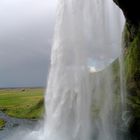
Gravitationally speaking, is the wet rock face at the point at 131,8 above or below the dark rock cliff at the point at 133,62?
above

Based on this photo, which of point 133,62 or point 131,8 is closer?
point 131,8

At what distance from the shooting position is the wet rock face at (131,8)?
43.9m

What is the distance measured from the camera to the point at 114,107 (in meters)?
47.8

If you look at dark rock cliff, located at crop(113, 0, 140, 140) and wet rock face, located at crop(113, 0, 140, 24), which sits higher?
wet rock face, located at crop(113, 0, 140, 24)

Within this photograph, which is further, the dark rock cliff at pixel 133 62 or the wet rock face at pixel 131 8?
the dark rock cliff at pixel 133 62

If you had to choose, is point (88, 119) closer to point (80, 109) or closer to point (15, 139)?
point (80, 109)

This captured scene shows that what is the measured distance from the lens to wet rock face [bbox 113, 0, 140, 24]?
43.9 m

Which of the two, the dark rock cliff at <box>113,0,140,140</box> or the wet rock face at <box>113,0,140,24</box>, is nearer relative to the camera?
the wet rock face at <box>113,0,140,24</box>

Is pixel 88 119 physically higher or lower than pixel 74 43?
lower

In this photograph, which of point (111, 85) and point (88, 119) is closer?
point (88, 119)

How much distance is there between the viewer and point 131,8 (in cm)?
4462

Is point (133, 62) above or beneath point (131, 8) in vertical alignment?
beneath

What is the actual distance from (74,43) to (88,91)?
679 cm

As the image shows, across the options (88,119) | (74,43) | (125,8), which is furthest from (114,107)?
(125,8)
